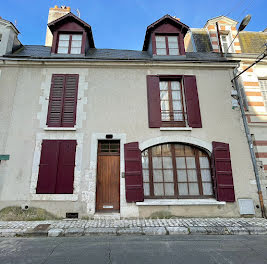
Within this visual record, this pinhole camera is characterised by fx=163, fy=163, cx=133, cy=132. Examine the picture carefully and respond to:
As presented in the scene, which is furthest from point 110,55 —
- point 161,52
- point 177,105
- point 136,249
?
point 136,249

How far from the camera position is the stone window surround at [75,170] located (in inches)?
187

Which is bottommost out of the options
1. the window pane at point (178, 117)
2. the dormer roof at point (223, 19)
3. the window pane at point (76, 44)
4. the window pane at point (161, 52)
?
the window pane at point (178, 117)

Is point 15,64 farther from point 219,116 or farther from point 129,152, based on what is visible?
point 219,116

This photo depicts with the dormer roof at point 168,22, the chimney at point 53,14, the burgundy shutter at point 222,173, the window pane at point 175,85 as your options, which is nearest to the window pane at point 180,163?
the burgundy shutter at point 222,173

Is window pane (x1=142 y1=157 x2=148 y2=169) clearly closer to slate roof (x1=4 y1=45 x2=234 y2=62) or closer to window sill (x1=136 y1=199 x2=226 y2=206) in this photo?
window sill (x1=136 y1=199 x2=226 y2=206)

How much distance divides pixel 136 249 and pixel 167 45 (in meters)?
6.86

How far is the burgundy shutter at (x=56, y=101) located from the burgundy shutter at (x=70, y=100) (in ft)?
0.43

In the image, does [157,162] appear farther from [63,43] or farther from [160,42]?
[63,43]

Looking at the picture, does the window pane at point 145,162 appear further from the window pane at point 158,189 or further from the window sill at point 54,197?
the window sill at point 54,197

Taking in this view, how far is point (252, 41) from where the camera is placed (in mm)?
7883

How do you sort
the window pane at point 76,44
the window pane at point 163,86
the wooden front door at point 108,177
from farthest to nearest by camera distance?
the window pane at point 76,44, the window pane at point 163,86, the wooden front door at point 108,177

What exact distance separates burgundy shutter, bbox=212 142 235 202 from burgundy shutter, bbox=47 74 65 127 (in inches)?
203

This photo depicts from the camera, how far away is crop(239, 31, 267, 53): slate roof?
7.52 metres

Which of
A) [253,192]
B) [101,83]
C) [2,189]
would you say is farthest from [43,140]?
[253,192]
